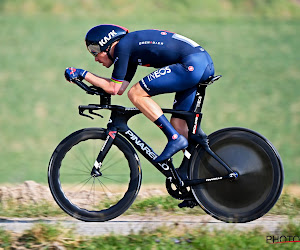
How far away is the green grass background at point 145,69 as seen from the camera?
14195 mm

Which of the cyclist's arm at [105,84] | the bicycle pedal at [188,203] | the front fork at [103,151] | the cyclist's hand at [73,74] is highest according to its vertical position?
the cyclist's hand at [73,74]

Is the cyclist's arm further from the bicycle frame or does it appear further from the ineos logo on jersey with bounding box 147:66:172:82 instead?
the ineos logo on jersey with bounding box 147:66:172:82

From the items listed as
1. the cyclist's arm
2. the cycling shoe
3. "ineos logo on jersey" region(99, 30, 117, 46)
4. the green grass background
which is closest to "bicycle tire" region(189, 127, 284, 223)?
the cycling shoe

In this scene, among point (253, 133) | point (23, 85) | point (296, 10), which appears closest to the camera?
point (253, 133)

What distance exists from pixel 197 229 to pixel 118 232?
651 millimetres

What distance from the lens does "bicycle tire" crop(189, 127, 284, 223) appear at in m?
5.14

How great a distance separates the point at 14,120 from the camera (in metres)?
15.4

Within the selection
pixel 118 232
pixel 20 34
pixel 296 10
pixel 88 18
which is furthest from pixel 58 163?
pixel 296 10

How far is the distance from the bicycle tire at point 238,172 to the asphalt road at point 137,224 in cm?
14

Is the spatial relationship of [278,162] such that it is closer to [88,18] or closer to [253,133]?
[253,133]

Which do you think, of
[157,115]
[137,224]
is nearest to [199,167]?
[157,115]

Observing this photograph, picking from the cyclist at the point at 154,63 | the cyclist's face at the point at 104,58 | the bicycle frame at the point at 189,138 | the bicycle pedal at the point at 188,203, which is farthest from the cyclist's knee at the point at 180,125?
the cyclist's face at the point at 104,58

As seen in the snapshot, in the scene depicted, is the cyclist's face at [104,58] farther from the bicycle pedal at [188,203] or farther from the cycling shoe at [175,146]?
the bicycle pedal at [188,203]

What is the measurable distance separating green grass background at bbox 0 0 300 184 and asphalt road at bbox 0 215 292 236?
4.92 m
